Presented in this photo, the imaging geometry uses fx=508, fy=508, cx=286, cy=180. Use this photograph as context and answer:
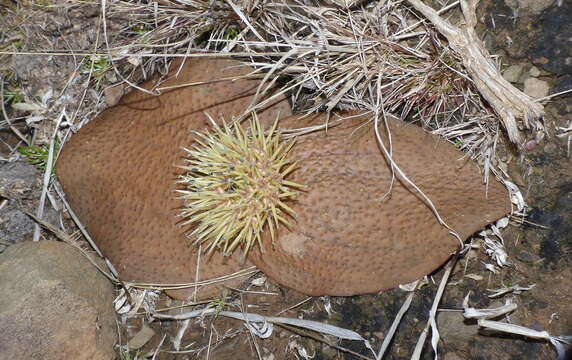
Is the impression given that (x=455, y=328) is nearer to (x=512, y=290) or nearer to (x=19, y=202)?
(x=512, y=290)

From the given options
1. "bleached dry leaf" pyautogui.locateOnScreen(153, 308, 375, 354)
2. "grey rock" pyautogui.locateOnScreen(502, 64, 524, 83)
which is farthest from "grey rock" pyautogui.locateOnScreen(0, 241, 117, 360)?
"grey rock" pyautogui.locateOnScreen(502, 64, 524, 83)

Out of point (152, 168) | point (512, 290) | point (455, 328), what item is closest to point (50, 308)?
point (152, 168)

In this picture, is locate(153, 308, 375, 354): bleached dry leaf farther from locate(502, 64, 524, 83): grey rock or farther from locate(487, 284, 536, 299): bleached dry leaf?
locate(502, 64, 524, 83): grey rock

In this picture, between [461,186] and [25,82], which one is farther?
[25,82]

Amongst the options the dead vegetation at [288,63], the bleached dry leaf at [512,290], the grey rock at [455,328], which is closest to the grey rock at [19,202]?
the dead vegetation at [288,63]

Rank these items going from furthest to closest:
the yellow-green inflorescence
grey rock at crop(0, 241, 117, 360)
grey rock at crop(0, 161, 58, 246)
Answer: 1. grey rock at crop(0, 161, 58, 246)
2. grey rock at crop(0, 241, 117, 360)
3. the yellow-green inflorescence

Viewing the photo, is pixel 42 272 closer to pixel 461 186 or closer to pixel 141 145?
pixel 141 145

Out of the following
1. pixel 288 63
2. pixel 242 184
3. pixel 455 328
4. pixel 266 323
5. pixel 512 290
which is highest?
pixel 288 63

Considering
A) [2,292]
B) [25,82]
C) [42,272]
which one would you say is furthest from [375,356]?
[25,82]
